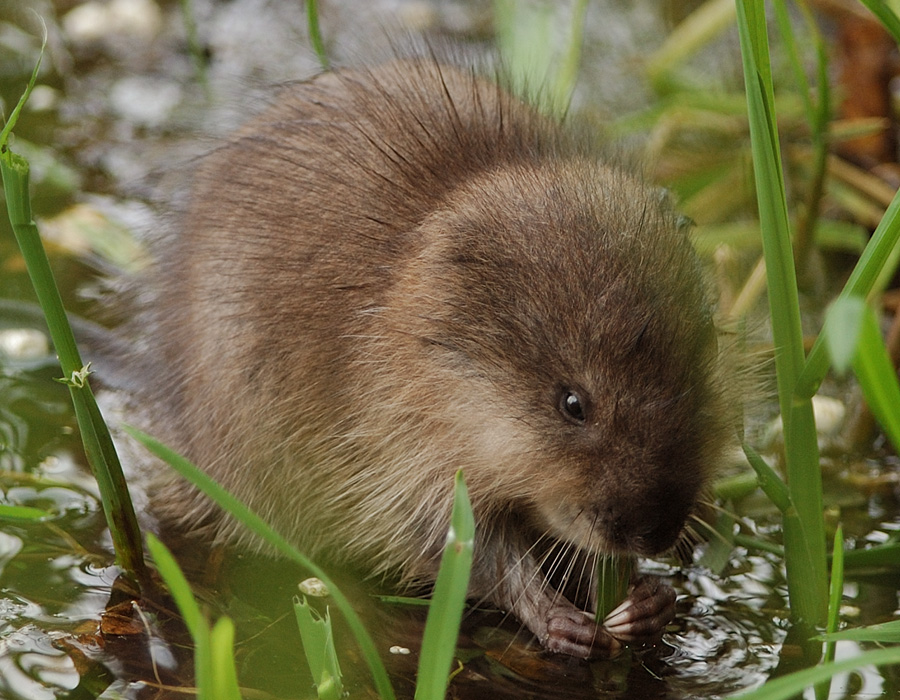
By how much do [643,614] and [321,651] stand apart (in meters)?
0.99

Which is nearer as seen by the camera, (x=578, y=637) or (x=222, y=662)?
(x=222, y=662)

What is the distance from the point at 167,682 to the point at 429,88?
1.98 metres

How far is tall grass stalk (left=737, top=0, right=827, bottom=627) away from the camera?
253 cm

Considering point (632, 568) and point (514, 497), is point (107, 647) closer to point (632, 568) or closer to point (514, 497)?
point (514, 497)

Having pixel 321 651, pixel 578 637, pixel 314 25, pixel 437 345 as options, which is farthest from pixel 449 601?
pixel 314 25

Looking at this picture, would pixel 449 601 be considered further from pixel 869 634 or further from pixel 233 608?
pixel 233 608

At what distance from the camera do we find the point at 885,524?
3.52 metres

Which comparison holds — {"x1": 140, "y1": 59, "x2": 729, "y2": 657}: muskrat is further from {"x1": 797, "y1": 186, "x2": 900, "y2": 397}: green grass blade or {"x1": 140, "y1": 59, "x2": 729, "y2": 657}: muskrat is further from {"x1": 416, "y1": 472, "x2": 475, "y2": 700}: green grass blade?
{"x1": 416, "y1": 472, "x2": 475, "y2": 700}: green grass blade

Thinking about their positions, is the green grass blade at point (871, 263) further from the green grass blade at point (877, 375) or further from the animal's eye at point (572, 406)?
the animal's eye at point (572, 406)

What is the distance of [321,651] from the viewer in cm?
230

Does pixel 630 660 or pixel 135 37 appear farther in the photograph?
pixel 135 37

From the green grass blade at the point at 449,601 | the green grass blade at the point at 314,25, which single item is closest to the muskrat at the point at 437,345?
the green grass blade at the point at 314,25

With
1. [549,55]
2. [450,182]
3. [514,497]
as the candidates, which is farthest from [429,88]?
[549,55]

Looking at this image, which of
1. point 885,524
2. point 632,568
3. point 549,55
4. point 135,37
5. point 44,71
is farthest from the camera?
point 135,37
